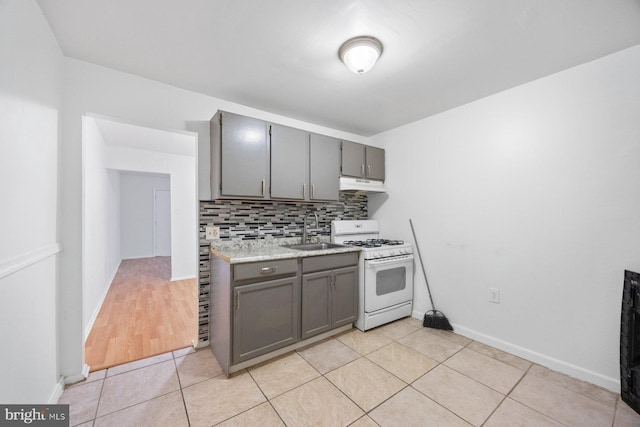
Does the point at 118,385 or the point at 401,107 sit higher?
the point at 401,107

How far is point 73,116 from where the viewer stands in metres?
1.85

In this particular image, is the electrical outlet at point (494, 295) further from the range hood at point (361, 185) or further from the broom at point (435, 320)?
the range hood at point (361, 185)

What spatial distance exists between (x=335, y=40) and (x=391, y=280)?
2.28m

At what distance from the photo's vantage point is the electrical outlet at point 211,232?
93.4 inches

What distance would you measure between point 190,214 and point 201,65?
12.0 feet

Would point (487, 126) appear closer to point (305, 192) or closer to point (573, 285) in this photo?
point (573, 285)

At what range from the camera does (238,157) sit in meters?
2.22

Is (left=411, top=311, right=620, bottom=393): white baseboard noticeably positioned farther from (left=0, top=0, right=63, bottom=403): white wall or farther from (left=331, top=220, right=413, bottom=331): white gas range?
(left=0, top=0, right=63, bottom=403): white wall

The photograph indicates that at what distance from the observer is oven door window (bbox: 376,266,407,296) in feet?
8.83

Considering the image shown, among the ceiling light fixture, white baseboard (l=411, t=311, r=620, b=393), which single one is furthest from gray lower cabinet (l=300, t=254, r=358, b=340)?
the ceiling light fixture

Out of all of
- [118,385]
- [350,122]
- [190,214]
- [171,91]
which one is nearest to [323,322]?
[118,385]

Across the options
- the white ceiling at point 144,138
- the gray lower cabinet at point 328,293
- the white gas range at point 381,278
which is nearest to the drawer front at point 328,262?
the gray lower cabinet at point 328,293

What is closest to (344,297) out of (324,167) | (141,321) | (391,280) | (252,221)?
(391,280)

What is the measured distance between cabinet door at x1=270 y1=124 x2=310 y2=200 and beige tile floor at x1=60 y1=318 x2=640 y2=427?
4.86 feet
